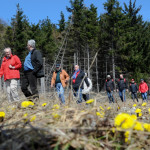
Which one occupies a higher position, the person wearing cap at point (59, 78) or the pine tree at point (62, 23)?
the pine tree at point (62, 23)

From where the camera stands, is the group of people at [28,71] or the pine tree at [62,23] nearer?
the group of people at [28,71]

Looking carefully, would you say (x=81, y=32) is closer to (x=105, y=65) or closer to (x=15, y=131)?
(x=105, y=65)

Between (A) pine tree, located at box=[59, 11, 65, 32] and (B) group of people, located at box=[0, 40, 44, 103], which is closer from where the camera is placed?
(B) group of people, located at box=[0, 40, 44, 103]

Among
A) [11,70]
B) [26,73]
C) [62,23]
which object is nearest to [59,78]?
[11,70]

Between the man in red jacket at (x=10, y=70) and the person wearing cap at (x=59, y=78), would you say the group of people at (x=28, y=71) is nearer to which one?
the man in red jacket at (x=10, y=70)

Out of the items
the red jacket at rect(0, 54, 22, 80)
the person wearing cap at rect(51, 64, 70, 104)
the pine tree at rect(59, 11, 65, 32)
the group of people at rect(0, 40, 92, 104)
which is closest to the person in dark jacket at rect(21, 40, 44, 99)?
the group of people at rect(0, 40, 92, 104)

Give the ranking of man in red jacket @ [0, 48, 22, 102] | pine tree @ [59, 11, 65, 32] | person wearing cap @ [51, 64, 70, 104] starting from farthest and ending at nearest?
pine tree @ [59, 11, 65, 32], person wearing cap @ [51, 64, 70, 104], man in red jacket @ [0, 48, 22, 102]

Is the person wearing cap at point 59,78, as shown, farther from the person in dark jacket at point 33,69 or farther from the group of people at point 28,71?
the person in dark jacket at point 33,69

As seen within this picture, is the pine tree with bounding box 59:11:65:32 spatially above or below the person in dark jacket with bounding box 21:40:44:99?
above

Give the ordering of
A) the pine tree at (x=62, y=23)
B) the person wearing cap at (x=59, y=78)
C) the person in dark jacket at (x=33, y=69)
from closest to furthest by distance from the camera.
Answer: the person in dark jacket at (x=33, y=69)
the person wearing cap at (x=59, y=78)
the pine tree at (x=62, y=23)

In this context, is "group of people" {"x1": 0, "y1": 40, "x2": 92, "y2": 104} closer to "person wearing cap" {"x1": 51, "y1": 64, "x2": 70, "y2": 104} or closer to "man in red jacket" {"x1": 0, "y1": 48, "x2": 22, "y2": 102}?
"man in red jacket" {"x1": 0, "y1": 48, "x2": 22, "y2": 102}

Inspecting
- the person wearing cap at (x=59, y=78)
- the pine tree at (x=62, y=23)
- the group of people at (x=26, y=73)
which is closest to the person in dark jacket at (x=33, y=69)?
the group of people at (x=26, y=73)

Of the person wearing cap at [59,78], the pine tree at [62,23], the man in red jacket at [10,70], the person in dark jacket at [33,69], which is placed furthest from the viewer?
the pine tree at [62,23]

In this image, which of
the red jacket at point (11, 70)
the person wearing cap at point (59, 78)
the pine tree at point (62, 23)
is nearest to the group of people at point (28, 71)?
the red jacket at point (11, 70)
